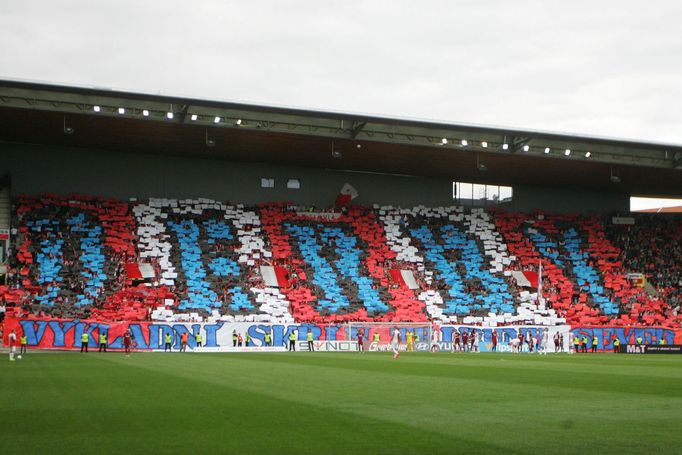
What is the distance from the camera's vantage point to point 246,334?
164 feet

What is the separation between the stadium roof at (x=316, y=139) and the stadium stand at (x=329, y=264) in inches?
159

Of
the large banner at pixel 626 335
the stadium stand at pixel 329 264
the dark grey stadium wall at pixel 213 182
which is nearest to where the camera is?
the stadium stand at pixel 329 264

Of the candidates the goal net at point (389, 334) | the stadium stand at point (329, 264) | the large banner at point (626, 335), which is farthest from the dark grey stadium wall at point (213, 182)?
the large banner at point (626, 335)

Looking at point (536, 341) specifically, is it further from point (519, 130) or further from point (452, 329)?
point (519, 130)

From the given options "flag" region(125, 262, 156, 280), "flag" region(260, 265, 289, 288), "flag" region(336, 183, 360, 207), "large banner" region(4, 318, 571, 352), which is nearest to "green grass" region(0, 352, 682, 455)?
"large banner" region(4, 318, 571, 352)

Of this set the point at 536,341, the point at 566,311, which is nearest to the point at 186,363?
the point at 536,341

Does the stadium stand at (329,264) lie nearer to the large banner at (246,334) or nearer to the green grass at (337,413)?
the large banner at (246,334)

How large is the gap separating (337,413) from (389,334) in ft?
124

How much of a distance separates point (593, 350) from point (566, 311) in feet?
18.8

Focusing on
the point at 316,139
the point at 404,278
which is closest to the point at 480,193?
the point at 404,278

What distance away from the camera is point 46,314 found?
161 feet

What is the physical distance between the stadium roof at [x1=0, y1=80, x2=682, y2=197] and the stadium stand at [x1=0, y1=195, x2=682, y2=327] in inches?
159

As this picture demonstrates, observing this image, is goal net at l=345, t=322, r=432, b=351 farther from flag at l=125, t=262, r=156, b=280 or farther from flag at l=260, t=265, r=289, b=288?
flag at l=125, t=262, r=156, b=280

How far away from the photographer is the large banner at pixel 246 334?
46188 millimetres
